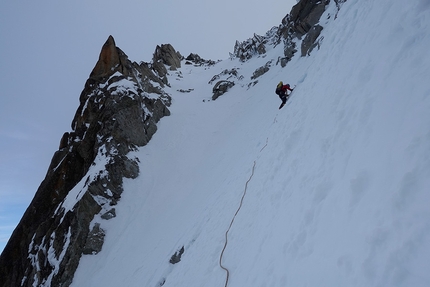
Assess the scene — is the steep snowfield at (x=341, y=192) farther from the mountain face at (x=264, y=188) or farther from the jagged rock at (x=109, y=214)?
the jagged rock at (x=109, y=214)

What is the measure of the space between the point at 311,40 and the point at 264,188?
1558cm

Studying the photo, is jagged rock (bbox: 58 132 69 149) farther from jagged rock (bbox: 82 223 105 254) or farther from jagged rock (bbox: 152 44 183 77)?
jagged rock (bbox: 152 44 183 77)

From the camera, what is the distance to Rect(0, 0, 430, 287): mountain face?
3.00m

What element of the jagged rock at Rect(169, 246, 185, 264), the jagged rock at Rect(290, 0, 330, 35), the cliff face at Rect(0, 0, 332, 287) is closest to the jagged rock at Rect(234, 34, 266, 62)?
the cliff face at Rect(0, 0, 332, 287)

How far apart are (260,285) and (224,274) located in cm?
183

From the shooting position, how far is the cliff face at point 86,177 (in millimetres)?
14203

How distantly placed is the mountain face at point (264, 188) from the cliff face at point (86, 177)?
0.11 metres

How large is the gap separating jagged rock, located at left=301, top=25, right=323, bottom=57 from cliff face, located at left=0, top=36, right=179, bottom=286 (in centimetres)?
1520

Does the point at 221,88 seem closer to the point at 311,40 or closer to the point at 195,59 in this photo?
the point at 311,40

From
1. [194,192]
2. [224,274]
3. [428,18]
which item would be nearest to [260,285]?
[224,274]

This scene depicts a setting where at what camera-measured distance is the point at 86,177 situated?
53.5 feet

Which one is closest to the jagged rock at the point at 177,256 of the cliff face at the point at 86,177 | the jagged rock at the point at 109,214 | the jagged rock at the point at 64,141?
the cliff face at the point at 86,177

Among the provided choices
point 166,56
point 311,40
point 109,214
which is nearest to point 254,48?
point 166,56

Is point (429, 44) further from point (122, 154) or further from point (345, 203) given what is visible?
point (122, 154)
